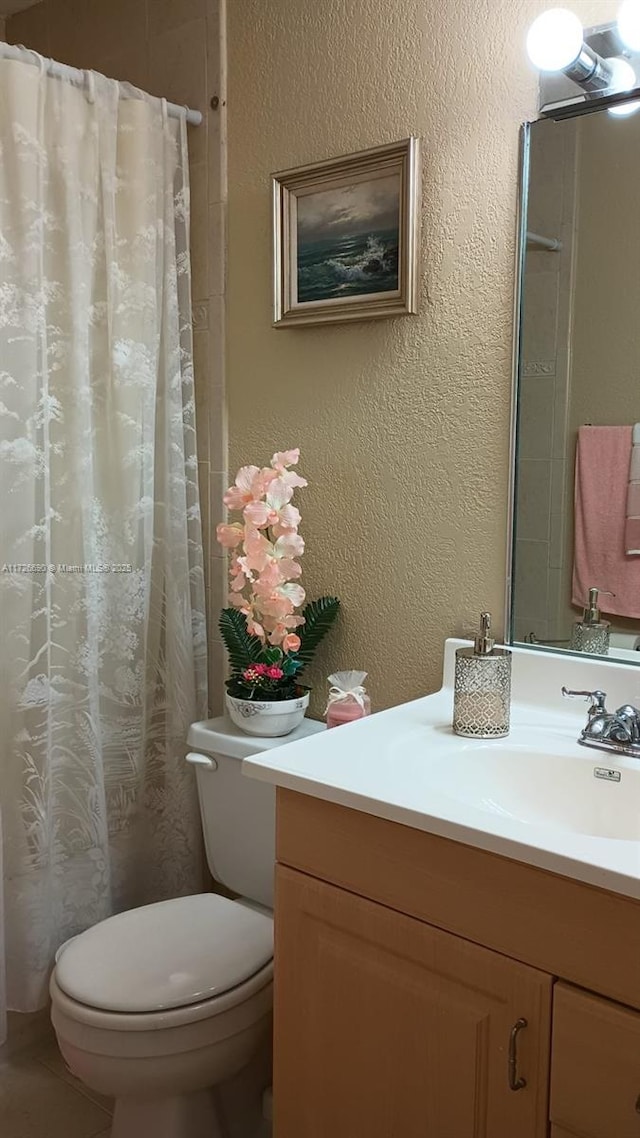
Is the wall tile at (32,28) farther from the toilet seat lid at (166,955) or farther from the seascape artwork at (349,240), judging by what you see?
the toilet seat lid at (166,955)

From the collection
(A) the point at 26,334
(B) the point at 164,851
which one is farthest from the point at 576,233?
(B) the point at 164,851

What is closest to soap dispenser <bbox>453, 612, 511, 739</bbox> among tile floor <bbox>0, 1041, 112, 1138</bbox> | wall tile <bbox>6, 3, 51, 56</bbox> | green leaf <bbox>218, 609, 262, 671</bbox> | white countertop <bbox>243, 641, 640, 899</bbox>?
white countertop <bbox>243, 641, 640, 899</bbox>

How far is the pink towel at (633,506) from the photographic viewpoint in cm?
144

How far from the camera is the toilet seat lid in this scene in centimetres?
145

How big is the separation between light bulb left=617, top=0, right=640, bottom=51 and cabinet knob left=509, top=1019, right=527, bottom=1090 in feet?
4.19

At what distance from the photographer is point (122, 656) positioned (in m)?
1.91

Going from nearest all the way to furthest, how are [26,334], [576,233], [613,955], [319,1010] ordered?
[613,955] → [319,1010] → [576,233] → [26,334]

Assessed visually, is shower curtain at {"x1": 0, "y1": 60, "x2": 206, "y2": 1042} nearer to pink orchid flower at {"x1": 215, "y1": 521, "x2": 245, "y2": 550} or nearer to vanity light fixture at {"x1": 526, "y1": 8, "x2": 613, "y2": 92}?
pink orchid flower at {"x1": 215, "y1": 521, "x2": 245, "y2": 550}

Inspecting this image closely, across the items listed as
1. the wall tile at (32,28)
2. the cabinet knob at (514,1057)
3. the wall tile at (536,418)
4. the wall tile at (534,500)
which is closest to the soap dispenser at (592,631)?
the wall tile at (534,500)

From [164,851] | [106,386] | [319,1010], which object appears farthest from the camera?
[164,851]

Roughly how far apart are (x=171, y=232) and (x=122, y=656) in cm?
85

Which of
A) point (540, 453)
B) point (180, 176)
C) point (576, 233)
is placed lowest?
point (540, 453)

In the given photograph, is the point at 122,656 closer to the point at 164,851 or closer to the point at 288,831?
the point at 164,851

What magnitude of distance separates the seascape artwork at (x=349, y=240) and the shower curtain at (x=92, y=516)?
286 millimetres
